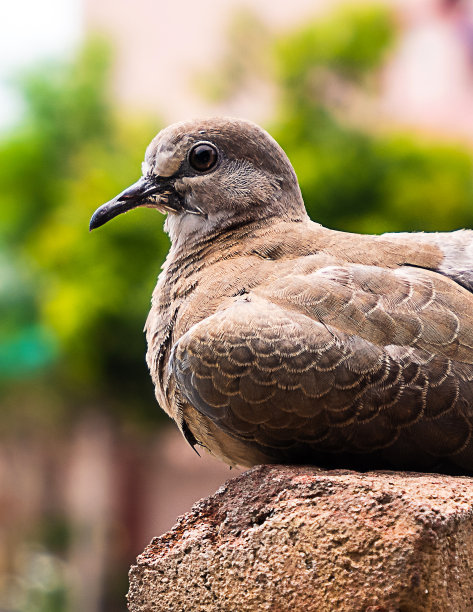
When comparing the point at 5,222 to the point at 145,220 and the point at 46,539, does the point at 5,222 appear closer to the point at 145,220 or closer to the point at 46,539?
the point at 145,220

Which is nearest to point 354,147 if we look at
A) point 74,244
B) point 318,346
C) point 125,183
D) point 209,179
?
point 125,183

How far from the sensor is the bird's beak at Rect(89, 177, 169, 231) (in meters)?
3.13

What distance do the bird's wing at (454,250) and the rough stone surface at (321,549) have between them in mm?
687

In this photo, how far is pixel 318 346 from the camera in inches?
98.6

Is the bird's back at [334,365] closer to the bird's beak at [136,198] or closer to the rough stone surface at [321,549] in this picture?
the rough stone surface at [321,549]

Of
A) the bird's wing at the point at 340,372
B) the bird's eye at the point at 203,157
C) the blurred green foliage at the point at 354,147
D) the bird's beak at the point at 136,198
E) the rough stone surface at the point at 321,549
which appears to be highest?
the blurred green foliage at the point at 354,147

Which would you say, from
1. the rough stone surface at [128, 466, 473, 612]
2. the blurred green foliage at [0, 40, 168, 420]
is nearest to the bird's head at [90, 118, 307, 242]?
the rough stone surface at [128, 466, 473, 612]

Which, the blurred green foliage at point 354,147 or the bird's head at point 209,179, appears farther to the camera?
the blurred green foliage at point 354,147

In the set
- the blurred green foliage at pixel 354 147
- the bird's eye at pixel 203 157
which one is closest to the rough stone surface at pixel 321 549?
the bird's eye at pixel 203 157

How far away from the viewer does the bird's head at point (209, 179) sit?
10.1ft

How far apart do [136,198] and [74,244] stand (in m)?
6.39

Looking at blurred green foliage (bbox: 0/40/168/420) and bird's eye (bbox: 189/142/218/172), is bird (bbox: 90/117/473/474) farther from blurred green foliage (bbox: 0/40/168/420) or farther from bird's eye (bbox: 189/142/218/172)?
blurred green foliage (bbox: 0/40/168/420)

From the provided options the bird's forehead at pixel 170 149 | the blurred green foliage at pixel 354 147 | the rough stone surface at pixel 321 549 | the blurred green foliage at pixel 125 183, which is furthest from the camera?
the blurred green foliage at pixel 125 183

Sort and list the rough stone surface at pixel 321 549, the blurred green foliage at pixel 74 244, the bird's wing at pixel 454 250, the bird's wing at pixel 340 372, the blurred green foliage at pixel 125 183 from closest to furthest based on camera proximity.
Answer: the rough stone surface at pixel 321 549 → the bird's wing at pixel 340 372 → the bird's wing at pixel 454 250 → the blurred green foliage at pixel 125 183 → the blurred green foliage at pixel 74 244
